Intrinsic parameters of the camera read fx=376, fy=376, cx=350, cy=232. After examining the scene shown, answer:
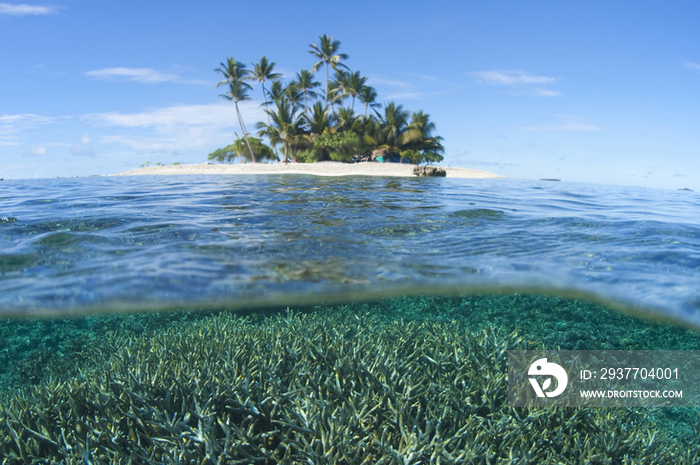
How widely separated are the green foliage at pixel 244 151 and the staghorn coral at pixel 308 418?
159ft

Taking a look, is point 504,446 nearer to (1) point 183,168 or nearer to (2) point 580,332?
(2) point 580,332

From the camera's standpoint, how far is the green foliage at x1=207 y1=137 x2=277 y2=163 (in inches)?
1961

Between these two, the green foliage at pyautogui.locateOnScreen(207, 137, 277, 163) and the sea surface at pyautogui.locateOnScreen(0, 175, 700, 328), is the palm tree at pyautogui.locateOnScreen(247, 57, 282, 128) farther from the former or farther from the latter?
the sea surface at pyautogui.locateOnScreen(0, 175, 700, 328)

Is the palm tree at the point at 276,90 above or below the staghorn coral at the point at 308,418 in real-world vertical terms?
above

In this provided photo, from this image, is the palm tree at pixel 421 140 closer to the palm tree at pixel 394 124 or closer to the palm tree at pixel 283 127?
the palm tree at pixel 394 124

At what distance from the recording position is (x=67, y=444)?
9.64ft

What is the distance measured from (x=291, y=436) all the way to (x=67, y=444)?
173 centimetres

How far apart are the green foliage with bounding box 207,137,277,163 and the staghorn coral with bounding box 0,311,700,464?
4851 cm

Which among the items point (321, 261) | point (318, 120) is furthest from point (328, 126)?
point (321, 261)

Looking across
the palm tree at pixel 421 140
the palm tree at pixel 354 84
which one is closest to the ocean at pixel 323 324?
the palm tree at pixel 421 140

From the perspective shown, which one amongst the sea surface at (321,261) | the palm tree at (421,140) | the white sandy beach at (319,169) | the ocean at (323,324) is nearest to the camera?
the ocean at (323,324)

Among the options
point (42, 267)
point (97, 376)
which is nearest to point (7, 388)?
point (42, 267)

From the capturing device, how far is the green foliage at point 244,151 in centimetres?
4981

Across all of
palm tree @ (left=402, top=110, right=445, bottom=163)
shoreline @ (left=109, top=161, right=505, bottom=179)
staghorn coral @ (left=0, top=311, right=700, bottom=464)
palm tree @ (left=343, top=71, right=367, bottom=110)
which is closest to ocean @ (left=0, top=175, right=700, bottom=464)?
staghorn coral @ (left=0, top=311, right=700, bottom=464)
